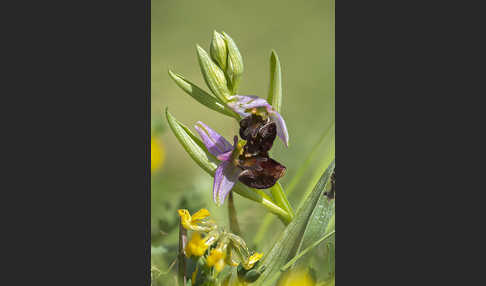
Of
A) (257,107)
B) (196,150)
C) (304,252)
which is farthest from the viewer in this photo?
(304,252)

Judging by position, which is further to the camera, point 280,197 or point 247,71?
point 280,197

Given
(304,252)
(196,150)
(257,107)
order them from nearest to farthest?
(257,107)
(196,150)
(304,252)

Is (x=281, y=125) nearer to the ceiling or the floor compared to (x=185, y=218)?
nearer to the ceiling

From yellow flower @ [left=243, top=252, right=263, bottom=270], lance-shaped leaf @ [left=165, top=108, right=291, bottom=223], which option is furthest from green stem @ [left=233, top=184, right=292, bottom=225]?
yellow flower @ [left=243, top=252, right=263, bottom=270]

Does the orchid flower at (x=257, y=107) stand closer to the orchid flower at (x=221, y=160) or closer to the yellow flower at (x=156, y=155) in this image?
the orchid flower at (x=221, y=160)

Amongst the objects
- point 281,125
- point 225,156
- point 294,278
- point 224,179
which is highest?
point 281,125

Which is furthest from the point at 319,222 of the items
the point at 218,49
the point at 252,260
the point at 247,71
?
the point at 218,49

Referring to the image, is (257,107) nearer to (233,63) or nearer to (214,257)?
(233,63)
